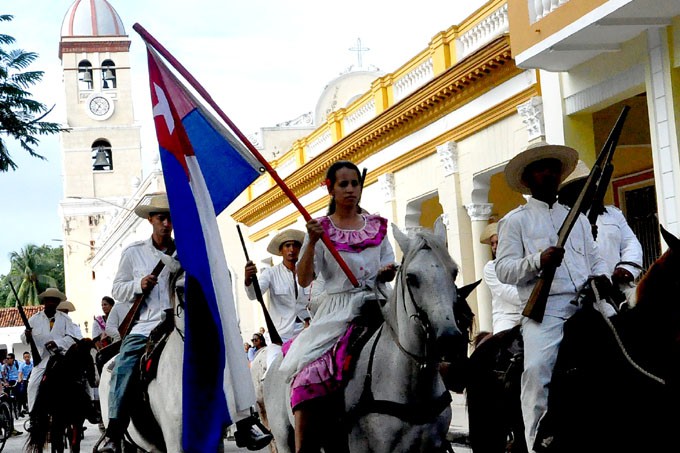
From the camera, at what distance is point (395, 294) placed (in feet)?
21.6

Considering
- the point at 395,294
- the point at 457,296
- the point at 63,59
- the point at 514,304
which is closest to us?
the point at 457,296

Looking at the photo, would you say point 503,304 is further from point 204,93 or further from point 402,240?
point 402,240

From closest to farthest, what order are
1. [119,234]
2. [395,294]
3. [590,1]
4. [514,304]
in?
[395,294], [514,304], [590,1], [119,234]

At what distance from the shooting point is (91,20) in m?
91.1

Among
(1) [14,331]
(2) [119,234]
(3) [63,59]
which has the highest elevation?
(3) [63,59]

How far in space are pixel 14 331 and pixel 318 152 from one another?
5265cm

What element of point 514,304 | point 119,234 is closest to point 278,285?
point 514,304

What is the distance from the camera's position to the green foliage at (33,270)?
371 feet

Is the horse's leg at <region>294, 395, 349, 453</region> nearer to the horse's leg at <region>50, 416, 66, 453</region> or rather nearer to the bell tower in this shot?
the horse's leg at <region>50, 416, 66, 453</region>

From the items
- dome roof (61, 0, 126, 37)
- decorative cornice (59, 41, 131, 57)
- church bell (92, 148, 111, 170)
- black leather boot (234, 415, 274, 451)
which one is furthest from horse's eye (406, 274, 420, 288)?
dome roof (61, 0, 126, 37)

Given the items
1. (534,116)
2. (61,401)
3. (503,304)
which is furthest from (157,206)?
(534,116)

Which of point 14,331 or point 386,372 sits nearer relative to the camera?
point 386,372

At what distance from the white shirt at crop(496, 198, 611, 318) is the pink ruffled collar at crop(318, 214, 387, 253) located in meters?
0.73

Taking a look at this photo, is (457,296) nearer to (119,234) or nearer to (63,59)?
(119,234)
